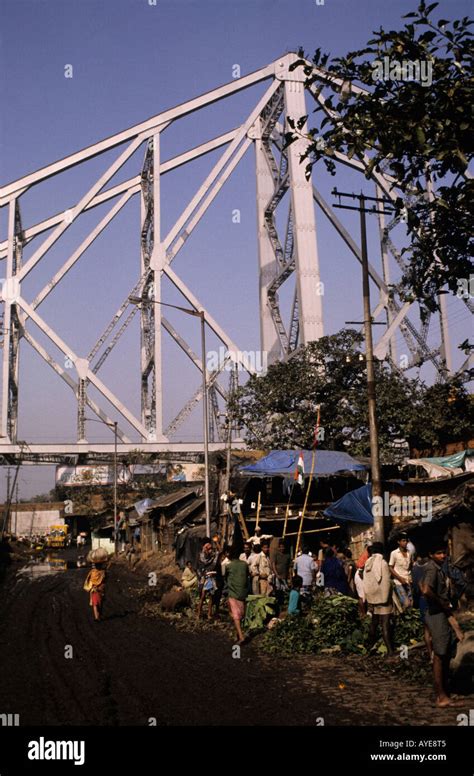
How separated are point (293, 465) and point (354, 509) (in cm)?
318

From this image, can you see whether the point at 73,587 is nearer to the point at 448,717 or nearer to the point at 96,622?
the point at 96,622

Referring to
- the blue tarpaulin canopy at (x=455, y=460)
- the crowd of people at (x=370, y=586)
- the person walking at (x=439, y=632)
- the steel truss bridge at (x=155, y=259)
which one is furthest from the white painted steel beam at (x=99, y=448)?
the person walking at (x=439, y=632)

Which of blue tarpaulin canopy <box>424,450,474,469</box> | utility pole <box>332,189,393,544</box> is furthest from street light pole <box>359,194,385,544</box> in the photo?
blue tarpaulin canopy <box>424,450,474,469</box>

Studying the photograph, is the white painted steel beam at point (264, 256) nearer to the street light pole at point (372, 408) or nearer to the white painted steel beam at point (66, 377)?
the white painted steel beam at point (66, 377)

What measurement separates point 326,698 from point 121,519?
48.0m

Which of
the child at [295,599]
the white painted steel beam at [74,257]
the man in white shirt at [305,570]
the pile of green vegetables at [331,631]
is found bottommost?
the pile of green vegetables at [331,631]

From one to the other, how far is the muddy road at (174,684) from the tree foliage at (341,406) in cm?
2069

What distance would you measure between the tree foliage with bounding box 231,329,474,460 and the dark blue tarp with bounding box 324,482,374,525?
41.1 feet

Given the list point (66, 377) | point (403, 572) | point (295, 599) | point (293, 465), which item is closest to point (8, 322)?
point (66, 377)

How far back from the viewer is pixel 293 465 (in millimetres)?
23594

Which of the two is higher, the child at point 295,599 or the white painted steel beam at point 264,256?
the white painted steel beam at point 264,256

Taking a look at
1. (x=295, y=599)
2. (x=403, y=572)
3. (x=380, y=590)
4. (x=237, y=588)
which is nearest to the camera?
(x=380, y=590)

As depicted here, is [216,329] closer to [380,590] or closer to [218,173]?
[218,173]

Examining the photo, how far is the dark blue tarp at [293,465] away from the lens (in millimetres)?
23188
